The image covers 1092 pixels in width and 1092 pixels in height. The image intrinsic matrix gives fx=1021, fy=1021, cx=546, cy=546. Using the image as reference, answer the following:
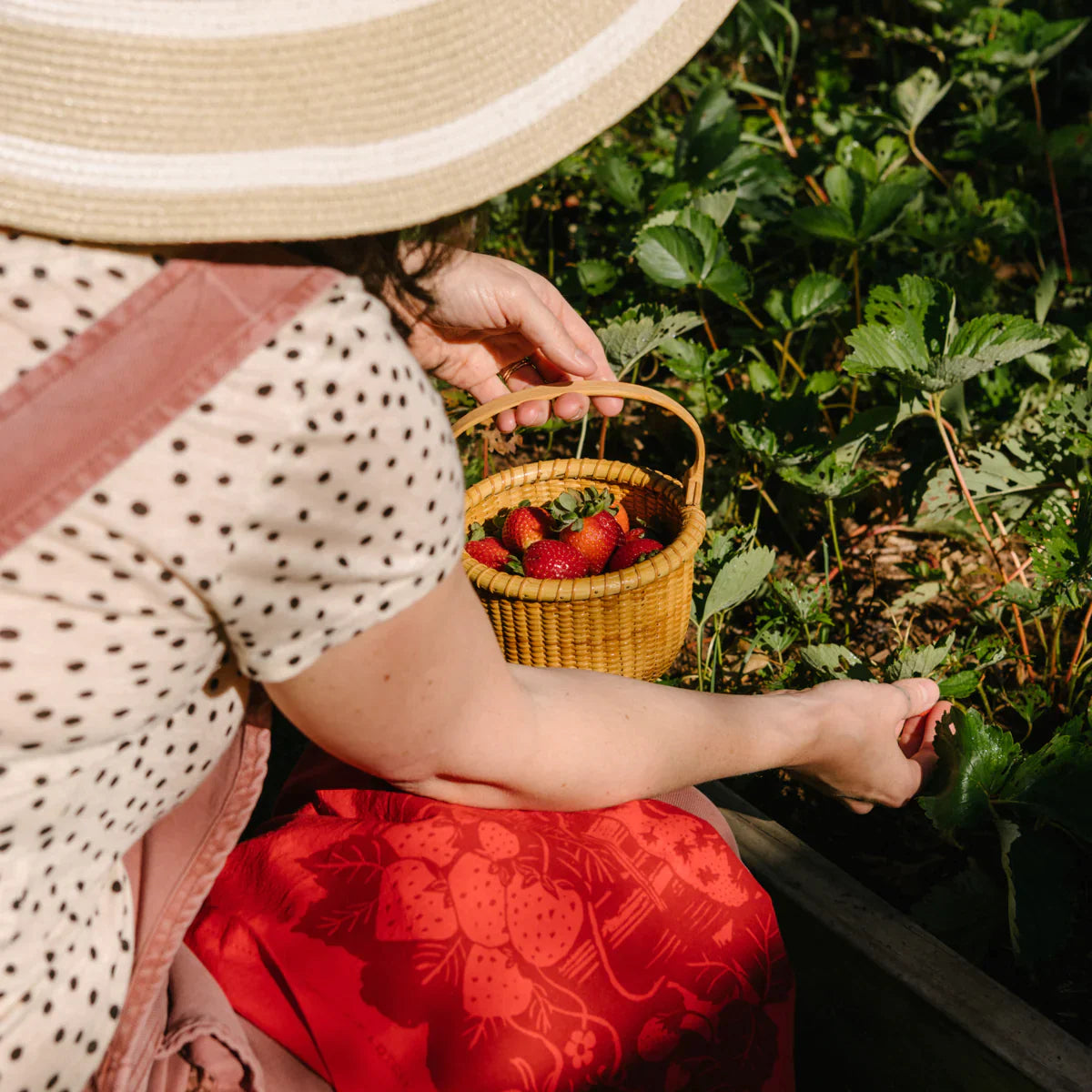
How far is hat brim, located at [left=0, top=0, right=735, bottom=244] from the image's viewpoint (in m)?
0.54

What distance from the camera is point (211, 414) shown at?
21.4 inches

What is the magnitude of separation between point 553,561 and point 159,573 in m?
1.11

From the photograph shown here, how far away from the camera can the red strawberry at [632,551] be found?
1662 mm

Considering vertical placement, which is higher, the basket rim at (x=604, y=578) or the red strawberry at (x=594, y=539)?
the basket rim at (x=604, y=578)

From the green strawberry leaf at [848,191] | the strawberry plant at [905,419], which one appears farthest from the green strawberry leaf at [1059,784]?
the green strawberry leaf at [848,191]

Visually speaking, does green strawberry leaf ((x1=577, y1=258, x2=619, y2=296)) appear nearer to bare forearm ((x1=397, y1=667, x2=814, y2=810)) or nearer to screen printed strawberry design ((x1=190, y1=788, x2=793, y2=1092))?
bare forearm ((x1=397, y1=667, x2=814, y2=810))

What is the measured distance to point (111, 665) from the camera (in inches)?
23.3

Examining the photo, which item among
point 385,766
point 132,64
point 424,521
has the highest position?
point 132,64

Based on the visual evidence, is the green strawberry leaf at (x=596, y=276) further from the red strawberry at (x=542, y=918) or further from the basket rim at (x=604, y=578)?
the red strawberry at (x=542, y=918)

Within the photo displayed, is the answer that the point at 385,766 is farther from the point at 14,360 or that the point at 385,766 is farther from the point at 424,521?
the point at 14,360

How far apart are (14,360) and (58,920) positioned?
0.38m

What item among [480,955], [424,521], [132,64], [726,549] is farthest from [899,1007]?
[132,64]

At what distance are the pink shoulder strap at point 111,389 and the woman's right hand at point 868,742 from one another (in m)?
0.84

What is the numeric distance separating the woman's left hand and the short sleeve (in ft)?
1.34
